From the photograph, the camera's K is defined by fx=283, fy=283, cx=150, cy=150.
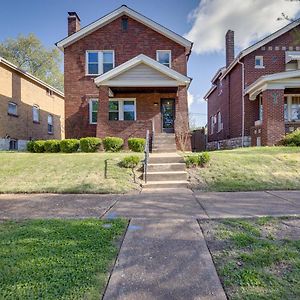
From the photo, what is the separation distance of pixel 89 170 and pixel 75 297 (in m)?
6.68

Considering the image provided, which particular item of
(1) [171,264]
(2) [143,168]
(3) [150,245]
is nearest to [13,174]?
(2) [143,168]

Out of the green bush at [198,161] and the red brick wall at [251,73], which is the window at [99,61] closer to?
the red brick wall at [251,73]

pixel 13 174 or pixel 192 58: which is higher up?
pixel 192 58


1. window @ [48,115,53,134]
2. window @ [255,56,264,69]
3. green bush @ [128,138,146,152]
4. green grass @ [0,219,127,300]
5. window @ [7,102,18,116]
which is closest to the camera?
green grass @ [0,219,127,300]

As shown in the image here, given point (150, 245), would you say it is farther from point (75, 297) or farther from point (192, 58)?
point (192, 58)

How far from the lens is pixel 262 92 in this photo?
1562 centimetres

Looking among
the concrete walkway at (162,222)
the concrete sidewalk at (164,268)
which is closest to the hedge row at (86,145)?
the concrete walkway at (162,222)

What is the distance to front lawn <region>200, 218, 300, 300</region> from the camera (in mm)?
2594

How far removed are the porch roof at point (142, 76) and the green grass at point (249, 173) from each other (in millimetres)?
6011

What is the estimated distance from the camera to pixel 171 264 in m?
3.07

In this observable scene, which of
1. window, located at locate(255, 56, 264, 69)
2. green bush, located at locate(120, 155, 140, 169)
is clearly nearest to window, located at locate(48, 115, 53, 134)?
window, located at locate(255, 56, 264, 69)

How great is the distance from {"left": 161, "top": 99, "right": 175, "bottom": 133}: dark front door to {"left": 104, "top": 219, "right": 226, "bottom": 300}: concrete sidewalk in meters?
13.6

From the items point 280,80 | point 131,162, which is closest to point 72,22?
point 280,80

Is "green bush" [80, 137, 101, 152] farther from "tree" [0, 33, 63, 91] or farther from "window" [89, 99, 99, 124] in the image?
"tree" [0, 33, 63, 91]
